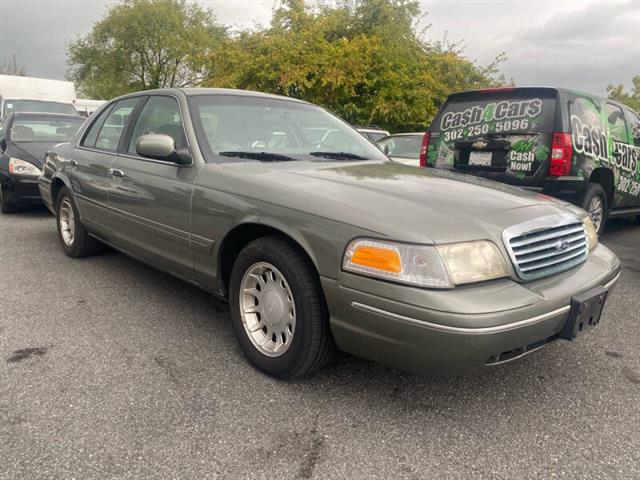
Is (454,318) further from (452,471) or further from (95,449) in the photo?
(95,449)

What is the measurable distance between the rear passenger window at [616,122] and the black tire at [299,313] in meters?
5.02

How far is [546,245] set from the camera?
243 centimetres

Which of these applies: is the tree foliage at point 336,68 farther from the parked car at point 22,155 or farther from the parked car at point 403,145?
the parked car at point 22,155

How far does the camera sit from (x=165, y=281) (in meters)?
4.30

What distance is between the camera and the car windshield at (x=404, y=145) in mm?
8656

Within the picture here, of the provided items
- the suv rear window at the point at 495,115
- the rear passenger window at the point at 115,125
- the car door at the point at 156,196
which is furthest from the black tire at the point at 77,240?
the suv rear window at the point at 495,115

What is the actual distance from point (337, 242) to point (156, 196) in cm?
159

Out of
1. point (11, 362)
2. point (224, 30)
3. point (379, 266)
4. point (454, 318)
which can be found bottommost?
point (11, 362)

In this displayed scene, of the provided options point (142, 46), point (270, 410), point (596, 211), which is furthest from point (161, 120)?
point (142, 46)

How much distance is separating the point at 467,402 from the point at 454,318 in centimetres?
73

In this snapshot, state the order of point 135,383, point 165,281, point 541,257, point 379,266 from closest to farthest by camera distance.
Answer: point 379,266, point 541,257, point 135,383, point 165,281

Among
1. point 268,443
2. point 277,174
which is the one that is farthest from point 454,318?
point 277,174

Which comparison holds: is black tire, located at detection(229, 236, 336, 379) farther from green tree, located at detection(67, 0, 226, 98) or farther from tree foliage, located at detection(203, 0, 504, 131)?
green tree, located at detection(67, 0, 226, 98)

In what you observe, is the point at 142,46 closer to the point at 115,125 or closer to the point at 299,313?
the point at 115,125
